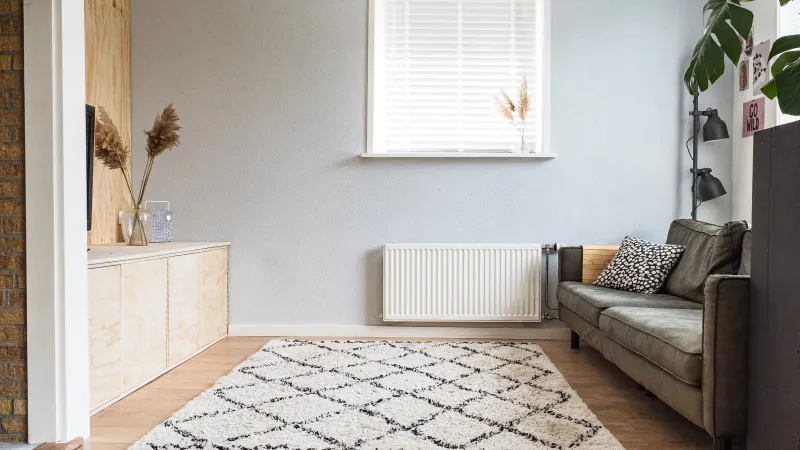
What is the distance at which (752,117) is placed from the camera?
374 cm

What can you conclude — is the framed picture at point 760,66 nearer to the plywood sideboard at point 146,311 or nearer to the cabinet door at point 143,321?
the plywood sideboard at point 146,311

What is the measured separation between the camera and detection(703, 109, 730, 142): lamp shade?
12.4ft

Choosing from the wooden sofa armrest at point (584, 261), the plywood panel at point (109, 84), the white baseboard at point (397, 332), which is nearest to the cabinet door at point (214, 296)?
the white baseboard at point (397, 332)

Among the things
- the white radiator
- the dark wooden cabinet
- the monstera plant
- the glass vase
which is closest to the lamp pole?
the white radiator

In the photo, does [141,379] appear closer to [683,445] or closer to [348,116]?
[348,116]

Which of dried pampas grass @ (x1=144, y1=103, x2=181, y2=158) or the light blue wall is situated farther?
the light blue wall

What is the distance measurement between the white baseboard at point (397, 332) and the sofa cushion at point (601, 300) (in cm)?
51

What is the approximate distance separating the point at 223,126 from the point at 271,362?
171cm

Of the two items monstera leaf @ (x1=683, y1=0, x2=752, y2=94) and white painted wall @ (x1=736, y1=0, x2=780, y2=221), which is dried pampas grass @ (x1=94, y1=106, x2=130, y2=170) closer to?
monstera leaf @ (x1=683, y1=0, x2=752, y2=94)

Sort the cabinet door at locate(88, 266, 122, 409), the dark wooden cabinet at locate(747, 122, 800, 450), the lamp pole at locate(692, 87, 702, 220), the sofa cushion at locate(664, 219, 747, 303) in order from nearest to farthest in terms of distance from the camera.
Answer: the dark wooden cabinet at locate(747, 122, 800, 450)
the cabinet door at locate(88, 266, 122, 409)
the sofa cushion at locate(664, 219, 747, 303)
the lamp pole at locate(692, 87, 702, 220)

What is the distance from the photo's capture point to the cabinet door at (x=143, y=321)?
2.73m

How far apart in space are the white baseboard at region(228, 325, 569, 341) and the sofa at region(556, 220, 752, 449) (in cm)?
35

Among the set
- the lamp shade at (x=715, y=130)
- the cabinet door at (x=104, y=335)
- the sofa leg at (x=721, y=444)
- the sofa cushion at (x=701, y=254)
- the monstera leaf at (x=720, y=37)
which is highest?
the monstera leaf at (x=720, y=37)

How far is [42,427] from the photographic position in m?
2.06
